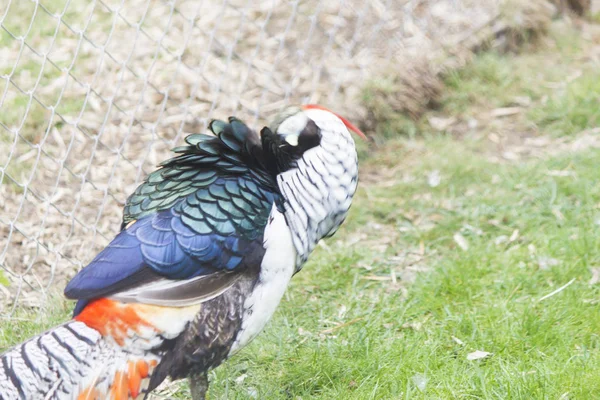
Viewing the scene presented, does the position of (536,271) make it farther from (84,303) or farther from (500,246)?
(84,303)

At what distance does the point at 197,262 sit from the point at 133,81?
8.15 ft

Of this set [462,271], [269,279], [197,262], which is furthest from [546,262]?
[197,262]

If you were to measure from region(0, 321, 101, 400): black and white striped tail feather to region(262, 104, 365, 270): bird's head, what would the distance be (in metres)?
0.70

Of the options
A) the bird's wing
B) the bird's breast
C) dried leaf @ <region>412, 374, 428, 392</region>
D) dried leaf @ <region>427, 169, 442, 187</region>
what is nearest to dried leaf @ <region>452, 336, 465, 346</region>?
dried leaf @ <region>412, 374, 428, 392</region>

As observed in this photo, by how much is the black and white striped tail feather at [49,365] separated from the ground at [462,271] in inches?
32.6

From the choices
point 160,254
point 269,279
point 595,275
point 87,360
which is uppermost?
point 160,254

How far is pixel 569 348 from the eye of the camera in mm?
Result: 3000

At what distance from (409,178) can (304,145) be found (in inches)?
72.0

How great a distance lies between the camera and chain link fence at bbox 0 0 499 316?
3.74 meters

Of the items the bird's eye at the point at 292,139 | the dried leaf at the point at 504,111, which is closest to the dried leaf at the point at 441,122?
the dried leaf at the point at 504,111

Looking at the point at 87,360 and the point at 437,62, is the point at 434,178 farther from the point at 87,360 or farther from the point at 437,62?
the point at 87,360

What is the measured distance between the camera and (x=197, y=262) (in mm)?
2377

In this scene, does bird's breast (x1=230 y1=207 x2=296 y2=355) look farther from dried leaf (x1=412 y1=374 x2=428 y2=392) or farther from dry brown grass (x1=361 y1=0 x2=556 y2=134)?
dry brown grass (x1=361 y1=0 x2=556 y2=134)

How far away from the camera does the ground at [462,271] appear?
9.69ft
